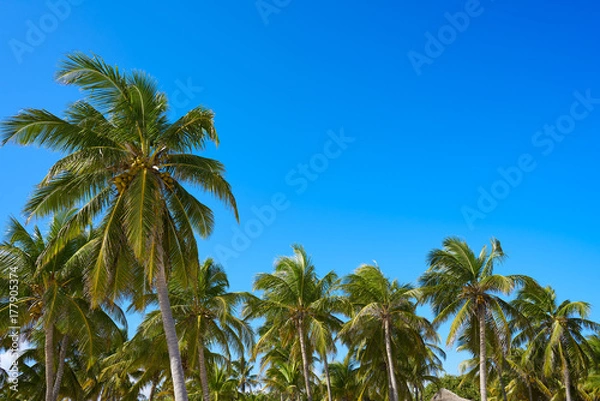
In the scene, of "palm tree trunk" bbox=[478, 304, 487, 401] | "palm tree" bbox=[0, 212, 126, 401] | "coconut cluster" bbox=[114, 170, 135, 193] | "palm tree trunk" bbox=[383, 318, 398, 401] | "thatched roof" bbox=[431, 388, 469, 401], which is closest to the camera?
"coconut cluster" bbox=[114, 170, 135, 193]

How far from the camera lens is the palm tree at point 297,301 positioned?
26.8 m

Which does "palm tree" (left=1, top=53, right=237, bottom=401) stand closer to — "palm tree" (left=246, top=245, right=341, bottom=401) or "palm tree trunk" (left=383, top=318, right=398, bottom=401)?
"palm tree" (left=246, top=245, right=341, bottom=401)

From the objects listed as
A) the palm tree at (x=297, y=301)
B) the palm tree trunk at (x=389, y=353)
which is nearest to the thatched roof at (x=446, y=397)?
the palm tree trunk at (x=389, y=353)

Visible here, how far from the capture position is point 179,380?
1364 centimetres

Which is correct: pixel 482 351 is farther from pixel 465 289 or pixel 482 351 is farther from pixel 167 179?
pixel 167 179

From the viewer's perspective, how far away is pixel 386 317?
27719 mm

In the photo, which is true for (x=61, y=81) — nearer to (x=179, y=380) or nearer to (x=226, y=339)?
(x=179, y=380)

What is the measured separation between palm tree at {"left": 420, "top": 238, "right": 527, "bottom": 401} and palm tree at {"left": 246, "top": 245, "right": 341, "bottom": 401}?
16.9ft

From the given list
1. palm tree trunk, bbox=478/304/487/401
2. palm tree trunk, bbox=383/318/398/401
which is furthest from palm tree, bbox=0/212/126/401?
palm tree trunk, bbox=478/304/487/401

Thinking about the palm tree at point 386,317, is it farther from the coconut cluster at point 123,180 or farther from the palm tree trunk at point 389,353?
the coconut cluster at point 123,180

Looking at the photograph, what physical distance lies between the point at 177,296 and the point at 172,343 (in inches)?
402

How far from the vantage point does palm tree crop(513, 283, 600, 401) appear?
104 feet

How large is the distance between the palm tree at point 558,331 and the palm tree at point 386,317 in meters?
8.11

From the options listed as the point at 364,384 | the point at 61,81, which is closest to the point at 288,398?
the point at 364,384
